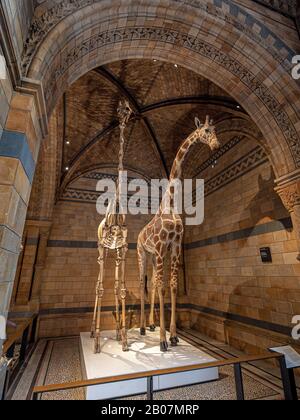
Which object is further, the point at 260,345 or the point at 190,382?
the point at 260,345

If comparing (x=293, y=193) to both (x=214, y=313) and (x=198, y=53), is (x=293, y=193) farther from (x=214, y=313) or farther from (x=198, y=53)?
(x=214, y=313)

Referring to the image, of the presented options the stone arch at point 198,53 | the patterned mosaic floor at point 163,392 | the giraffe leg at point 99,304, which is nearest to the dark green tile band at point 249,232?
the stone arch at point 198,53

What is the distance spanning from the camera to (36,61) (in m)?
1.86

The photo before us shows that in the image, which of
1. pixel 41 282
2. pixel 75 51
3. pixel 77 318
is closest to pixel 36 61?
pixel 75 51

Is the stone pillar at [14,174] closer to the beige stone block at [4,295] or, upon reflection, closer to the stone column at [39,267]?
the beige stone block at [4,295]

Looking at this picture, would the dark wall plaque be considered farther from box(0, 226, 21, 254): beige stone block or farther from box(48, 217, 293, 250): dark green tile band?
box(0, 226, 21, 254): beige stone block

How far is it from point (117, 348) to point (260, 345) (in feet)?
9.50

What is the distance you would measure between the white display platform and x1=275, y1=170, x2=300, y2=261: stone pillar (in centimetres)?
231

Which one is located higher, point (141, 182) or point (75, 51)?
point (141, 182)

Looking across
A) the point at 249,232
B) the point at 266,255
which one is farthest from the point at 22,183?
the point at 249,232

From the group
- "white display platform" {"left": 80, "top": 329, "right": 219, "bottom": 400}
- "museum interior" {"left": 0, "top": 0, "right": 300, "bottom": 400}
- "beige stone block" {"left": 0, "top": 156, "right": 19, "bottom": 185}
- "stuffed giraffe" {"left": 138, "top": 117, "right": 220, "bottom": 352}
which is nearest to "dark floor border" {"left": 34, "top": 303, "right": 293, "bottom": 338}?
"museum interior" {"left": 0, "top": 0, "right": 300, "bottom": 400}

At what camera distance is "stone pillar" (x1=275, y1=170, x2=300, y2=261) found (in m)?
3.22
